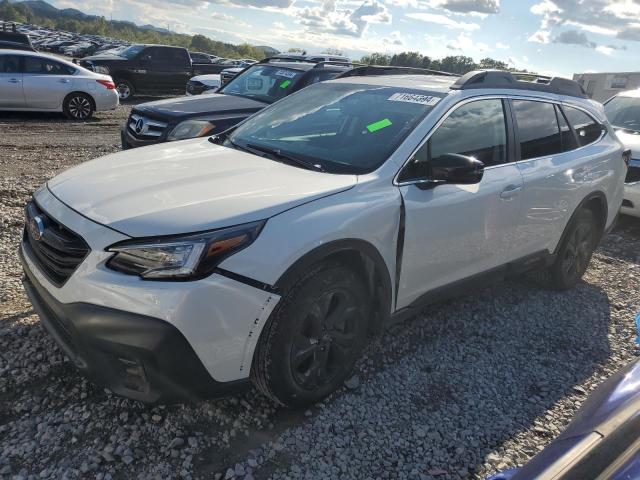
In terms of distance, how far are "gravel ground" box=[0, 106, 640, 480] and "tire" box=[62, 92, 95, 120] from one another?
8.64 m

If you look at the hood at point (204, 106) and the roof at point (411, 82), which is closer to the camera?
the roof at point (411, 82)

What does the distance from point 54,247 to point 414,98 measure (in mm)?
2314

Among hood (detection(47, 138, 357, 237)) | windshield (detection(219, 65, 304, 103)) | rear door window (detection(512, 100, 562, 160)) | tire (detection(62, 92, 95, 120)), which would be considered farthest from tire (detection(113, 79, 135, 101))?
rear door window (detection(512, 100, 562, 160))

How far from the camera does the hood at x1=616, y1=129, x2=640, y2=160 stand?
690 centimetres

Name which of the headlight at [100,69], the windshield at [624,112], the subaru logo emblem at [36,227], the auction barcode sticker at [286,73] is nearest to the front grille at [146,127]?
the auction barcode sticker at [286,73]

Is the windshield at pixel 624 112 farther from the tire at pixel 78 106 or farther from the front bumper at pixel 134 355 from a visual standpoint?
the tire at pixel 78 106

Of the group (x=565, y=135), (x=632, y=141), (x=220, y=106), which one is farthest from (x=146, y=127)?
(x=632, y=141)

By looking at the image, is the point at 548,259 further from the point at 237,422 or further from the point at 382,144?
the point at 237,422

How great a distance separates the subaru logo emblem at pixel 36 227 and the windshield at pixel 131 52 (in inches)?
620

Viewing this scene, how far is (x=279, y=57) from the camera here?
959cm

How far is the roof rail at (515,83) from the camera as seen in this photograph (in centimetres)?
368

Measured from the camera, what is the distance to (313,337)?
2.75 m

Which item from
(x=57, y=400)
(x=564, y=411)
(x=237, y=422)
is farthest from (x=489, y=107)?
(x=57, y=400)

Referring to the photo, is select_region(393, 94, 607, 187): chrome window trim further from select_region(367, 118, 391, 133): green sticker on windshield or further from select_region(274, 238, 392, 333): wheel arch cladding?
select_region(274, 238, 392, 333): wheel arch cladding
